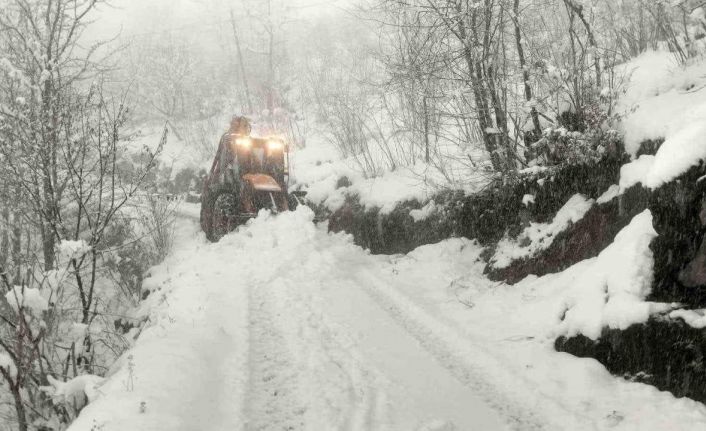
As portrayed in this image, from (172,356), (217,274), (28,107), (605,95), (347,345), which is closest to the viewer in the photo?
(172,356)

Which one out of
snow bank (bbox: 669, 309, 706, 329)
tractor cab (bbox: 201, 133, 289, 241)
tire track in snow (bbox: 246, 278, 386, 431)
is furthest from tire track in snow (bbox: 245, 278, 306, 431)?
tractor cab (bbox: 201, 133, 289, 241)

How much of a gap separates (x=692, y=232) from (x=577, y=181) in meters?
2.45

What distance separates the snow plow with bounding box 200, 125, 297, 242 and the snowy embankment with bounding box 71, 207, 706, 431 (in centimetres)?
413

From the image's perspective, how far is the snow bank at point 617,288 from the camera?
445 centimetres

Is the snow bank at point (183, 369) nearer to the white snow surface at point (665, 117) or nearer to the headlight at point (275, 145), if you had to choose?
the white snow surface at point (665, 117)

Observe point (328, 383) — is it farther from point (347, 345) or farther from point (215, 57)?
point (215, 57)

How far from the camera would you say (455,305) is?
6770 mm

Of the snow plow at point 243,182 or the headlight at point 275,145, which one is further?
the headlight at point 275,145

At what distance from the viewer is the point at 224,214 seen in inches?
495

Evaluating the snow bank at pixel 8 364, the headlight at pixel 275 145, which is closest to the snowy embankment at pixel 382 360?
the snow bank at pixel 8 364

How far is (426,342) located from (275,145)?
880 centimetres

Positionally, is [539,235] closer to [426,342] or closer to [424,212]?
[426,342]

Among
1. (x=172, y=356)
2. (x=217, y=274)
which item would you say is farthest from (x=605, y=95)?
(x=217, y=274)

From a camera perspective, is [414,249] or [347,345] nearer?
[347,345]
